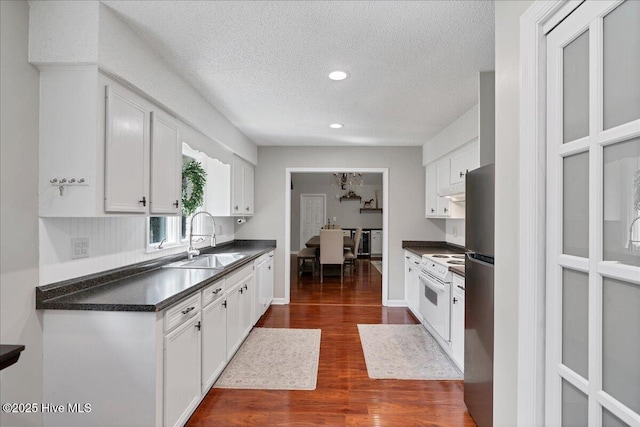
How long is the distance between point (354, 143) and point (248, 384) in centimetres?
355

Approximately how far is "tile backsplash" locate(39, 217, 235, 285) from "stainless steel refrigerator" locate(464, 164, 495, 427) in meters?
2.44

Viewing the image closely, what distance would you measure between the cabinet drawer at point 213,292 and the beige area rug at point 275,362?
76 cm

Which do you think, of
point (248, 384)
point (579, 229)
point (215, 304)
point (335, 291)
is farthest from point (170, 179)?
point (335, 291)

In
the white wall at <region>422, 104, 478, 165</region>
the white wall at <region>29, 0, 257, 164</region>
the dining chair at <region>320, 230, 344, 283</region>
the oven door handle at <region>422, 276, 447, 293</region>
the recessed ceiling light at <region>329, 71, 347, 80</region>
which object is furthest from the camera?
the dining chair at <region>320, 230, 344, 283</region>

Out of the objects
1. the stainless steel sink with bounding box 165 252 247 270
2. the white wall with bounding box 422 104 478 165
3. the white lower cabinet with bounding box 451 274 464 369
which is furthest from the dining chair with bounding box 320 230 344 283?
the white lower cabinet with bounding box 451 274 464 369

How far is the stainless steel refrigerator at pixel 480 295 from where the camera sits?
6.41ft

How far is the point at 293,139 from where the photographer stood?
15.8 ft

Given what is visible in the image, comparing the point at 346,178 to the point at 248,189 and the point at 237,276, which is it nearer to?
the point at 248,189

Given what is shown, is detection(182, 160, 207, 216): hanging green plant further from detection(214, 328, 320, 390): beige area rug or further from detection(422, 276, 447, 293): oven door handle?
detection(422, 276, 447, 293): oven door handle

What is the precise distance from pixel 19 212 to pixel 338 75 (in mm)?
2170

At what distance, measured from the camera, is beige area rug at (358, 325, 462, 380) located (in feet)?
9.66

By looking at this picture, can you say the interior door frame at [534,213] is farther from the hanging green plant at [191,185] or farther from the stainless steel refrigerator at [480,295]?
Result: the hanging green plant at [191,185]

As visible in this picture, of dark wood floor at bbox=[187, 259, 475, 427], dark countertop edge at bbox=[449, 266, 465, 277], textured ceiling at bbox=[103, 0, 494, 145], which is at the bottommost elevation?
dark wood floor at bbox=[187, 259, 475, 427]

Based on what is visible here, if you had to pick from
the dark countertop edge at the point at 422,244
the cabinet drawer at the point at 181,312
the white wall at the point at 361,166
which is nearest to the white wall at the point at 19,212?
the cabinet drawer at the point at 181,312
